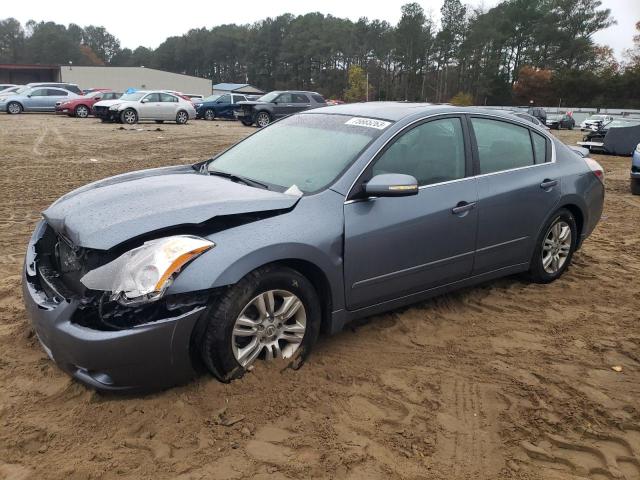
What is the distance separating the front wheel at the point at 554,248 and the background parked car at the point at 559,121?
129 feet

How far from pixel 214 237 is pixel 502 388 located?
186cm

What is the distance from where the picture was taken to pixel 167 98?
24625 millimetres

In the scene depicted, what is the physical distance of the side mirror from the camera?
3262 millimetres

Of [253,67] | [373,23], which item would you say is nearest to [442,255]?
[373,23]

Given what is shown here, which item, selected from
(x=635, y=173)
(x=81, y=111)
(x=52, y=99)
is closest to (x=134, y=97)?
(x=81, y=111)

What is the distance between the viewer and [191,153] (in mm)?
13500

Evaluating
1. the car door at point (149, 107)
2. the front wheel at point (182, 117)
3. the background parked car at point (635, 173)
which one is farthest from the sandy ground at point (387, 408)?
the front wheel at point (182, 117)

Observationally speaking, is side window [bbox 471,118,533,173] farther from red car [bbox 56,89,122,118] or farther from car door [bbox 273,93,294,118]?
red car [bbox 56,89,122,118]

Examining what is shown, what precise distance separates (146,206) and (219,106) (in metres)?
28.0

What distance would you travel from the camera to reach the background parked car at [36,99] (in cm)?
2747

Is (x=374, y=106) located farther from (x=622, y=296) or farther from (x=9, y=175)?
(x=9, y=175)

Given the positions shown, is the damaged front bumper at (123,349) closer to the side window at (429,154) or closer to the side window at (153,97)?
the side window at (429,154)

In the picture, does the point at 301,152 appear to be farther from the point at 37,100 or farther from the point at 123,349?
the point at 37,100

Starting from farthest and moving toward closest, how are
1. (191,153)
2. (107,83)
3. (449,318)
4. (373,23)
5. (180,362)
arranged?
(373,23)
(107,83)
(191,153)
(449,318)
(180,362)
